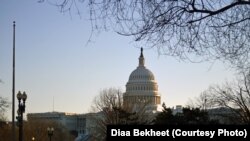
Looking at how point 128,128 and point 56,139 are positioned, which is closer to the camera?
point 128,128

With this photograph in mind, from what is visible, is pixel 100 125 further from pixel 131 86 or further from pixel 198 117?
pixel 131 86

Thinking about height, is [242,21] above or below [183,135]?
above

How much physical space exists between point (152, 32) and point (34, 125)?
94.9 m

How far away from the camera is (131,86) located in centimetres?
13638

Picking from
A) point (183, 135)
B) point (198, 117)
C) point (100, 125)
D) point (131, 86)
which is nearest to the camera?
point (183, 135)

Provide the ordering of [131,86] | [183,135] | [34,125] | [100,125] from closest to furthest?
[183,135]
[100,125]
[34,125]
[131,86]

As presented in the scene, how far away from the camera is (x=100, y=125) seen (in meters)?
69.2

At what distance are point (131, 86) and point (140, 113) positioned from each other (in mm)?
63275

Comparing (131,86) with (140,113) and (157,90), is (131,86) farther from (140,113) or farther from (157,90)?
(140,113)

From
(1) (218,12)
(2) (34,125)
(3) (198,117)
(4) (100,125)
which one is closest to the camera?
(1) (218,12)

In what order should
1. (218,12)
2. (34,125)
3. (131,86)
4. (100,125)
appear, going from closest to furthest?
(218,12) → (100,125) → (34,125) → (131,86)

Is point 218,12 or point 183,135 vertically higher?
point 218,12

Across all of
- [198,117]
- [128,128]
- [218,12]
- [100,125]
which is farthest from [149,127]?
[100,125]

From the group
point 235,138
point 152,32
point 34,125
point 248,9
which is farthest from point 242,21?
point 34,125
